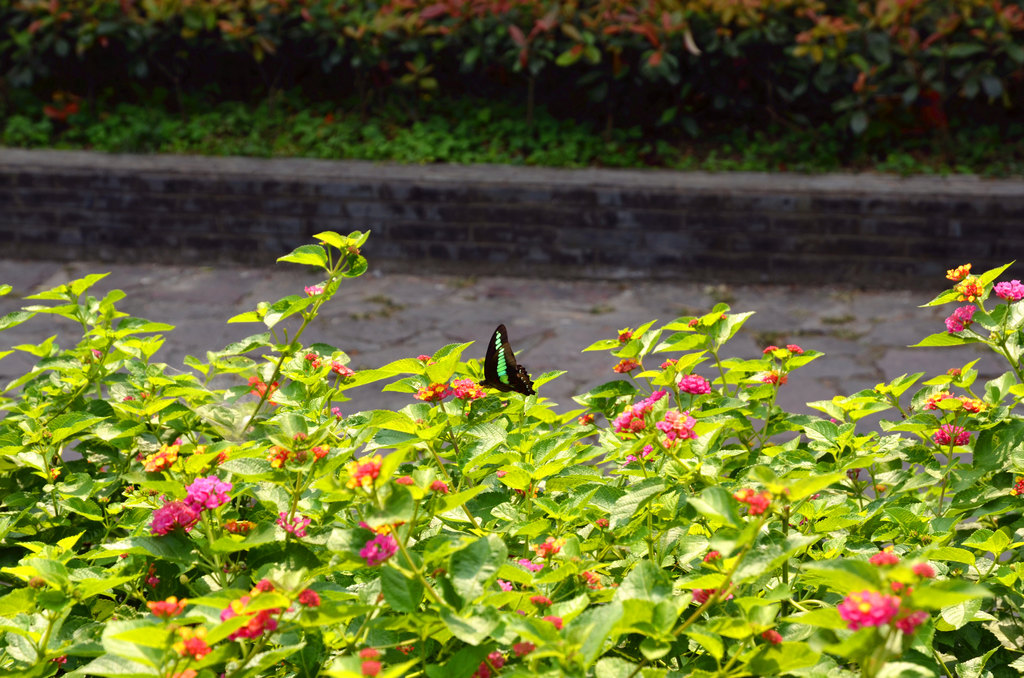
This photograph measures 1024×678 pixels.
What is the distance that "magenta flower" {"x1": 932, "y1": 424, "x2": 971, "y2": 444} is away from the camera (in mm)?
1669

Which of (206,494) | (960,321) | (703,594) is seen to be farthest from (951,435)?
(206,494)

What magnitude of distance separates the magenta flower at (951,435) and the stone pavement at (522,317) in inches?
100

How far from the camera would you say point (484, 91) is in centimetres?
789

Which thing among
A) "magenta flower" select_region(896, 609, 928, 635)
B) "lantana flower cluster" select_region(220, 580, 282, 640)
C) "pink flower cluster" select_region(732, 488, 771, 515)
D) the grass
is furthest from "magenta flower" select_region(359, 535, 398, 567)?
the grass

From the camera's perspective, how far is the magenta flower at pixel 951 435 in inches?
65.7

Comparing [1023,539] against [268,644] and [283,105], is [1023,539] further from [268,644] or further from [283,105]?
[283,105]

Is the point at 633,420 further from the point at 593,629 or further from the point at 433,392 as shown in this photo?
the point at 593,629

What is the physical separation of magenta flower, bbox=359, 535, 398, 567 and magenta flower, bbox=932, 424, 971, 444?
3.35ft

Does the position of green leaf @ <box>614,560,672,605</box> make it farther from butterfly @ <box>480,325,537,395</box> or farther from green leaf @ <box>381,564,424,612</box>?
butterfly @ <box>480,325,537,395</box>

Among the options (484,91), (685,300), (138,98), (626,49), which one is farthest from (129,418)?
(138,98)

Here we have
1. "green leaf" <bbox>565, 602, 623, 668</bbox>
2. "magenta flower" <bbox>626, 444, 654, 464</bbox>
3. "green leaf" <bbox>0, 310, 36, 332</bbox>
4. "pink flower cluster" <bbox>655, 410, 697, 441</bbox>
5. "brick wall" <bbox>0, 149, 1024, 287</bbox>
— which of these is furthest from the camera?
"brick wall" <bbox>0, 149, 1024, 287</bbox>

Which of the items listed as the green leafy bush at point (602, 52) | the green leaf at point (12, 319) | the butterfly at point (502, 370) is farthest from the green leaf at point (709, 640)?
the green leafy bush at point (602, 52)

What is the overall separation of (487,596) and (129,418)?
0.94m

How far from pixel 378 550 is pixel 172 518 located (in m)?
0.35
